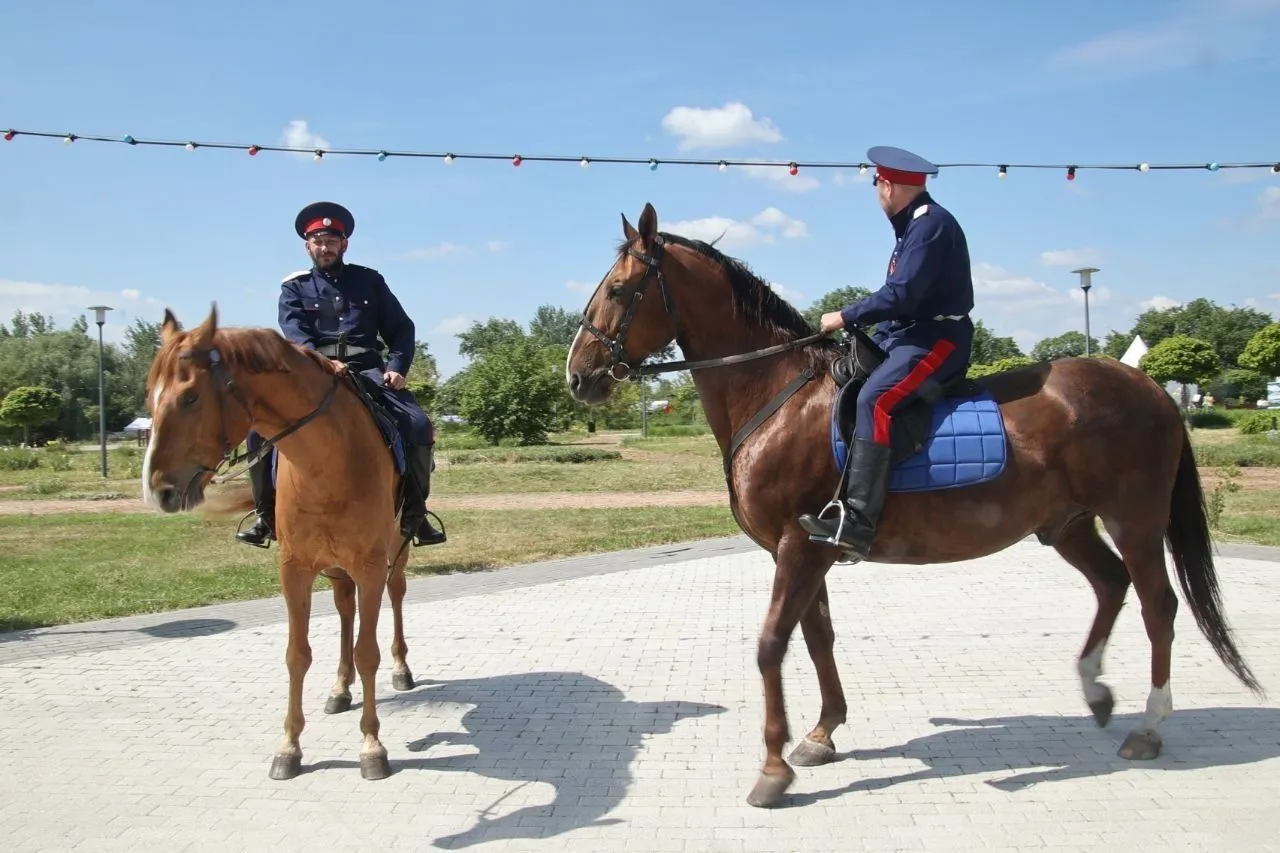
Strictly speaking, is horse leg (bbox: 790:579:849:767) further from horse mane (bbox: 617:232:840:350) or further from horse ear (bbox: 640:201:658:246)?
horse ear (bbox: 640:201:658:246)

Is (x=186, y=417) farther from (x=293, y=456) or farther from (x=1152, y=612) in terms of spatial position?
(x=1152, y=612)

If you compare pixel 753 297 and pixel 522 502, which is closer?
pixel 753 297

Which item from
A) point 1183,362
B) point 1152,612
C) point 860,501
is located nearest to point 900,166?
point 860,501

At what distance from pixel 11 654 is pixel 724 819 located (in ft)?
21.6

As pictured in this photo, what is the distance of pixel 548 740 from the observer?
5.33 metres

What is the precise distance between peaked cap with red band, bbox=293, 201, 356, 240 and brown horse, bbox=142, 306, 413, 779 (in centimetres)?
124

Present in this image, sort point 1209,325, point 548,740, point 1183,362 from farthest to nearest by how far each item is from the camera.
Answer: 1. point 1209,325
2. point 1183,362
3. point 548,740

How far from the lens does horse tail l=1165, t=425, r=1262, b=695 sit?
5074 mm

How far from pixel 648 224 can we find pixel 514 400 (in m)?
38.0

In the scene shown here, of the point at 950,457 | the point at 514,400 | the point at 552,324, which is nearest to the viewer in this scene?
the point at 950,457

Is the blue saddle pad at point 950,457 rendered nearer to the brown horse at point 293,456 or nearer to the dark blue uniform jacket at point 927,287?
the dark blue uniform jacket at point 927,287

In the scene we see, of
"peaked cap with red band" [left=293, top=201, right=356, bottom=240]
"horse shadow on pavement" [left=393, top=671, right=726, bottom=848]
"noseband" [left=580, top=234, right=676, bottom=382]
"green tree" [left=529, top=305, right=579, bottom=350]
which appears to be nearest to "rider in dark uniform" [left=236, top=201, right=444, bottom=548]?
"peaked cap with red band" [left=293, top=201, right=356, bottom=240]

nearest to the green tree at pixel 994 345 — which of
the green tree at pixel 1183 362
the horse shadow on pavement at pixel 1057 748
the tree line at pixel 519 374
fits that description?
the tree line at pixel 519 374

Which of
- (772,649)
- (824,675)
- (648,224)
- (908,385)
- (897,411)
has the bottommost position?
(824,675)
